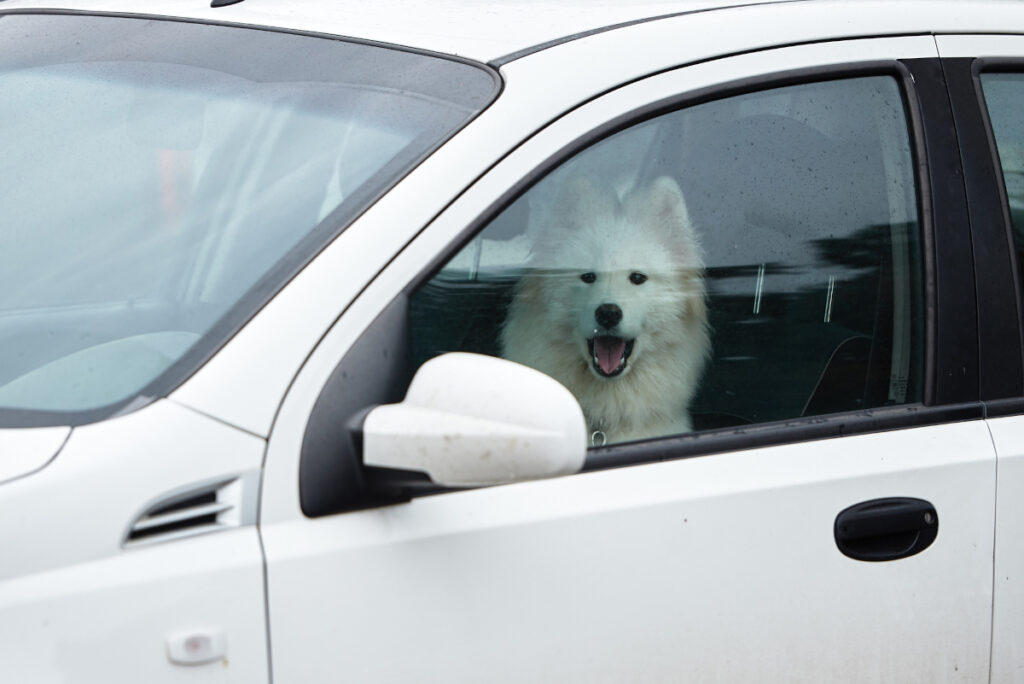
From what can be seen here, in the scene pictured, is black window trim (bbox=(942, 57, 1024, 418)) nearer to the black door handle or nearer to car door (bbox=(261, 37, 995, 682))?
car door (bbox=(261, 37, 995, 682))

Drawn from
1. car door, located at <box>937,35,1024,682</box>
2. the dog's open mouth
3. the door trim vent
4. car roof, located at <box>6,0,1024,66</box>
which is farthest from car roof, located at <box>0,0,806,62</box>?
the door trim vent

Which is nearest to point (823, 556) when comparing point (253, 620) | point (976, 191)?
point (976, 191)

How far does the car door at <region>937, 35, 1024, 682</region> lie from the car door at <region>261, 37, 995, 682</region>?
3 cm

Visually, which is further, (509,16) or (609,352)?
(609,352)

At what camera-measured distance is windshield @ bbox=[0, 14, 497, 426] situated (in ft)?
5.63

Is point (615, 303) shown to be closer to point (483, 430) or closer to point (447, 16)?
point (447, 16)

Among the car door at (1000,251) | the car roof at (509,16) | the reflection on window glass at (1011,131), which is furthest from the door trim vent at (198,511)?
the reflection on window glass at (1011,131)

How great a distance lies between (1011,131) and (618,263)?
78 centimetres

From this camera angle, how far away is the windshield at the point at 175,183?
172 centimetres

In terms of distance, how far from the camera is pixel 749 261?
6.86 ft

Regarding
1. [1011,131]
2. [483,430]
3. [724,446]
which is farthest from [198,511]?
[1011,131]

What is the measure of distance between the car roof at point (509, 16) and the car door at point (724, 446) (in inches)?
3.5

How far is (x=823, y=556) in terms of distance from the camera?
1.91 meters

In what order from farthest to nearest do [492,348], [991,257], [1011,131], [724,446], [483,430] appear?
[1011,131], [991,257], [492,348], [724,446], [483,430]
